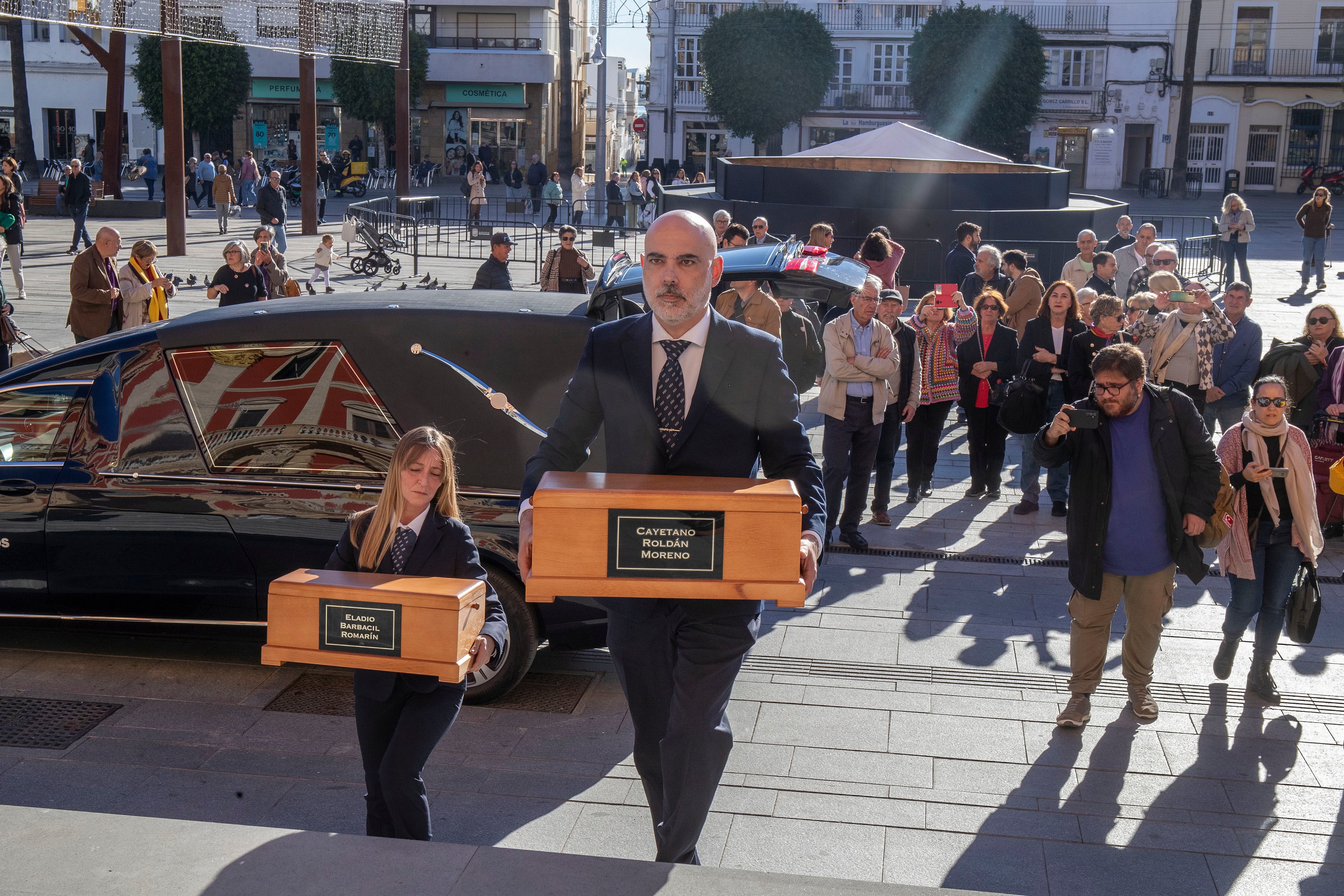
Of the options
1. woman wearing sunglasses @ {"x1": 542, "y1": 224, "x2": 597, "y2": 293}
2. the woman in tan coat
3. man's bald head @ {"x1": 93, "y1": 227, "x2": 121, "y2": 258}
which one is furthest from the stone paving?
the woman in tan coat

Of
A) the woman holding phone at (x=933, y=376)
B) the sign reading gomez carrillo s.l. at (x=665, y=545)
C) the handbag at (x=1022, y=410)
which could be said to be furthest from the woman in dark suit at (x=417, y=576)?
the woman holding phone at (x=933, y=376)

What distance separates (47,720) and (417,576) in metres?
2.68

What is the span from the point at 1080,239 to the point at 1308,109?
5214 cm

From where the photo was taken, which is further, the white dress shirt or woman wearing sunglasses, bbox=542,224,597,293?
woman wearing sunglasses, bbox=542,224,597,293

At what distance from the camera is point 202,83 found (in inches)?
2208

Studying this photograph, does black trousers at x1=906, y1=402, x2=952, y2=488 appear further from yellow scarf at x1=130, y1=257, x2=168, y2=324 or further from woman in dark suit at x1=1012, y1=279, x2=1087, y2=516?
yellow scarf at x1=130, y1=257, x2=168, y2=324

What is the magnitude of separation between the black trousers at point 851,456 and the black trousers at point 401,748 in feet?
16.5

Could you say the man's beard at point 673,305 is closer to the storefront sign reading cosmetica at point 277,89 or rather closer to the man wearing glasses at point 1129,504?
the man wearing glasses at point 1129,504

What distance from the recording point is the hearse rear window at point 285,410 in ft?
20.1

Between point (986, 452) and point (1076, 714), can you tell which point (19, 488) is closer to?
point (1076, 714)

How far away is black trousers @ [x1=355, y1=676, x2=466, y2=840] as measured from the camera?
4082mm

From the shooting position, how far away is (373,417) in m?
6.12

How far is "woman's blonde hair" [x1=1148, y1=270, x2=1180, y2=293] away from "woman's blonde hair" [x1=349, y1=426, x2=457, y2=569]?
6981 mm

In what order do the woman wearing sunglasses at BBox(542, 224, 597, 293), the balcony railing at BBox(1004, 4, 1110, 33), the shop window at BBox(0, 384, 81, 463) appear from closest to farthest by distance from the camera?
the shop window at BBox(0, 384, 81, 463) < the woman wearing sunglasses at BBox(542, 224, 597, 293) < the balcony railing at BBox(1004, 4, 1110, 33)
